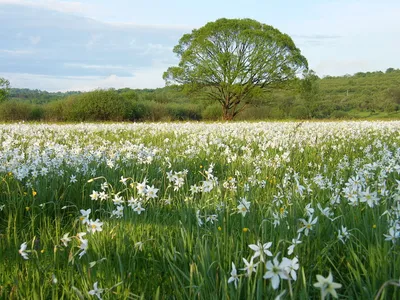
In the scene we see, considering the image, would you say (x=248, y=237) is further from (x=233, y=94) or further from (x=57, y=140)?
(x=233, y=94)

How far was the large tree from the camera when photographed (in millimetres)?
Result: 46094

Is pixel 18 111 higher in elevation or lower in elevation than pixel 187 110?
lower

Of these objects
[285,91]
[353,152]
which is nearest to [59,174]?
[353,152]

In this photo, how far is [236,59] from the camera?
46281 millimetres

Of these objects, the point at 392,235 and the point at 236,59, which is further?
the point at 236,59

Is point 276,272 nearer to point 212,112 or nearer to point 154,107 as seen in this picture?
point 154,107

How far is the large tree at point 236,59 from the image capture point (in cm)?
4609

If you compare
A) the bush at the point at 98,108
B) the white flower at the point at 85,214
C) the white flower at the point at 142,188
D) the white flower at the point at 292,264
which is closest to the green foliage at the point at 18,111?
the bush at the point at 98,108

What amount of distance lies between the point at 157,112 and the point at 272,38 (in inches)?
630

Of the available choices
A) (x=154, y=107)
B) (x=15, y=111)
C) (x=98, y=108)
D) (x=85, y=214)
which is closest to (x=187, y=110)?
(x=154, y=107)

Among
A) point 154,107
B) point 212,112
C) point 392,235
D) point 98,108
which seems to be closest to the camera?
point 392,235

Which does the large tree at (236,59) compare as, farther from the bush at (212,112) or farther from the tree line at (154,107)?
the bush at (212,112)

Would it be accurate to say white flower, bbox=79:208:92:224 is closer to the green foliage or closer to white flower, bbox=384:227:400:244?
white flower, bbox=384:227:400:244

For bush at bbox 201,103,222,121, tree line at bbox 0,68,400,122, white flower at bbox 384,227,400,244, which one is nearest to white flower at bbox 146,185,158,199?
white flower at bbox 384,227,400,244
